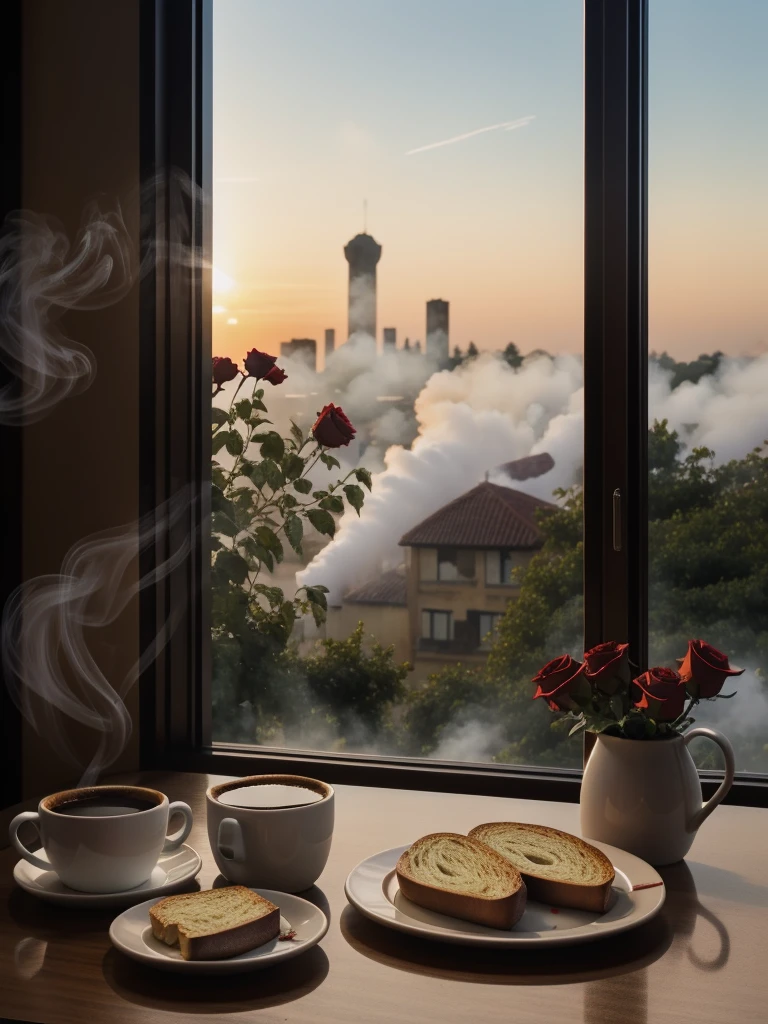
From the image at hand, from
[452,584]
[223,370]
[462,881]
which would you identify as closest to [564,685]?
[462,881]

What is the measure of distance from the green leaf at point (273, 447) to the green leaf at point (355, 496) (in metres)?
0.14

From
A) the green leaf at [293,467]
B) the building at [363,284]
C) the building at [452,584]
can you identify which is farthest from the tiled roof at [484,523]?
the building at [363,284]

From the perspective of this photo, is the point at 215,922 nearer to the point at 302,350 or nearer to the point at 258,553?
the point at 258,553

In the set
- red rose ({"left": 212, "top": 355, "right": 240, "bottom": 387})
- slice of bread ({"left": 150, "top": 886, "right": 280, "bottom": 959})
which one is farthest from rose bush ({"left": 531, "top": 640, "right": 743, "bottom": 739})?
red rose ({"left": 212, "top": 355, "right": 240, "bottom": 387})

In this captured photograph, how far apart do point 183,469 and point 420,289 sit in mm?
503

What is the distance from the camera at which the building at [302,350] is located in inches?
66.2

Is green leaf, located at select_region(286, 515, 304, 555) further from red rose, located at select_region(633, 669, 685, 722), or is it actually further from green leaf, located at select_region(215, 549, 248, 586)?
red rose, located at select_region(633, 669, 685, 722)

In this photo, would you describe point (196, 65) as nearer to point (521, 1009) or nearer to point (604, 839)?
point (604, 839)

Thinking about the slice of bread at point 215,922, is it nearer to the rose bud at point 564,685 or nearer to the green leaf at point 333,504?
the rose bud at point 564,685

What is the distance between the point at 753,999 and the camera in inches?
31.4

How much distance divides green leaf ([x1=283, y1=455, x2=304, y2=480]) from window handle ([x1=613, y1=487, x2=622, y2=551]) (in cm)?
55

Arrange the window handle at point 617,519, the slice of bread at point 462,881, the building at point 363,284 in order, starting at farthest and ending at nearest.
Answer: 1. the building at point 363,284
2. the window handle at point 617,519
3. the slice of bread at point 462,881

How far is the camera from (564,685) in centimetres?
113

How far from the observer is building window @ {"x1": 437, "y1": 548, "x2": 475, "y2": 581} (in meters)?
1.61
